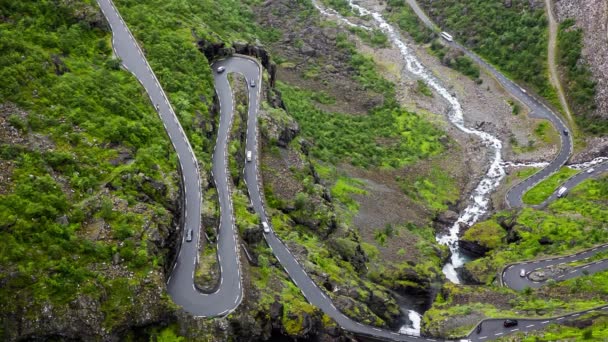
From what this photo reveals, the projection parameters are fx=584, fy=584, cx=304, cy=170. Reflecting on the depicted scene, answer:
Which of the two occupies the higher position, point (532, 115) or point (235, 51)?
point (532, 115)

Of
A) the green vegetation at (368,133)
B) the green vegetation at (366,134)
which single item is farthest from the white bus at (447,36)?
the green vegetation at (366,134)

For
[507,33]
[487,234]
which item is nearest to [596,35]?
[507,33]

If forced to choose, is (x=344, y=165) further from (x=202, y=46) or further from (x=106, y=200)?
(x=106, y=200)

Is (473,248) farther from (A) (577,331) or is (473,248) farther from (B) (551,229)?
(A) (577,331)

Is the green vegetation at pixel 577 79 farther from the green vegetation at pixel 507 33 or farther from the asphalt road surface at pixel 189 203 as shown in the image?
the asphalt road surface at pixel 189 203

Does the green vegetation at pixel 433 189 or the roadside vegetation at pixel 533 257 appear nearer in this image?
the roadside vegetation at pixel 533 257

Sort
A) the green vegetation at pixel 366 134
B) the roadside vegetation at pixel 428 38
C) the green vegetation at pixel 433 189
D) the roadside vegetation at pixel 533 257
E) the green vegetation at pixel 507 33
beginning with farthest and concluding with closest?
the roadside vegetation at pixel 428 38 < the green vegetation at pixel 507 33 < the green vegetation at pixel 366 134 < the green vegetation at pixel 433 189 < the roadside vegetation at pixel 533 257

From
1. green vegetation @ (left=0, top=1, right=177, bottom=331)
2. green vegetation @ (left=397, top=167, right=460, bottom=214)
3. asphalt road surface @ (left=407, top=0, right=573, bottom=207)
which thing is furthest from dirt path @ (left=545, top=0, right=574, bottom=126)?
green vegetation @ (left=0, top=1, right=177, bottom=331)
